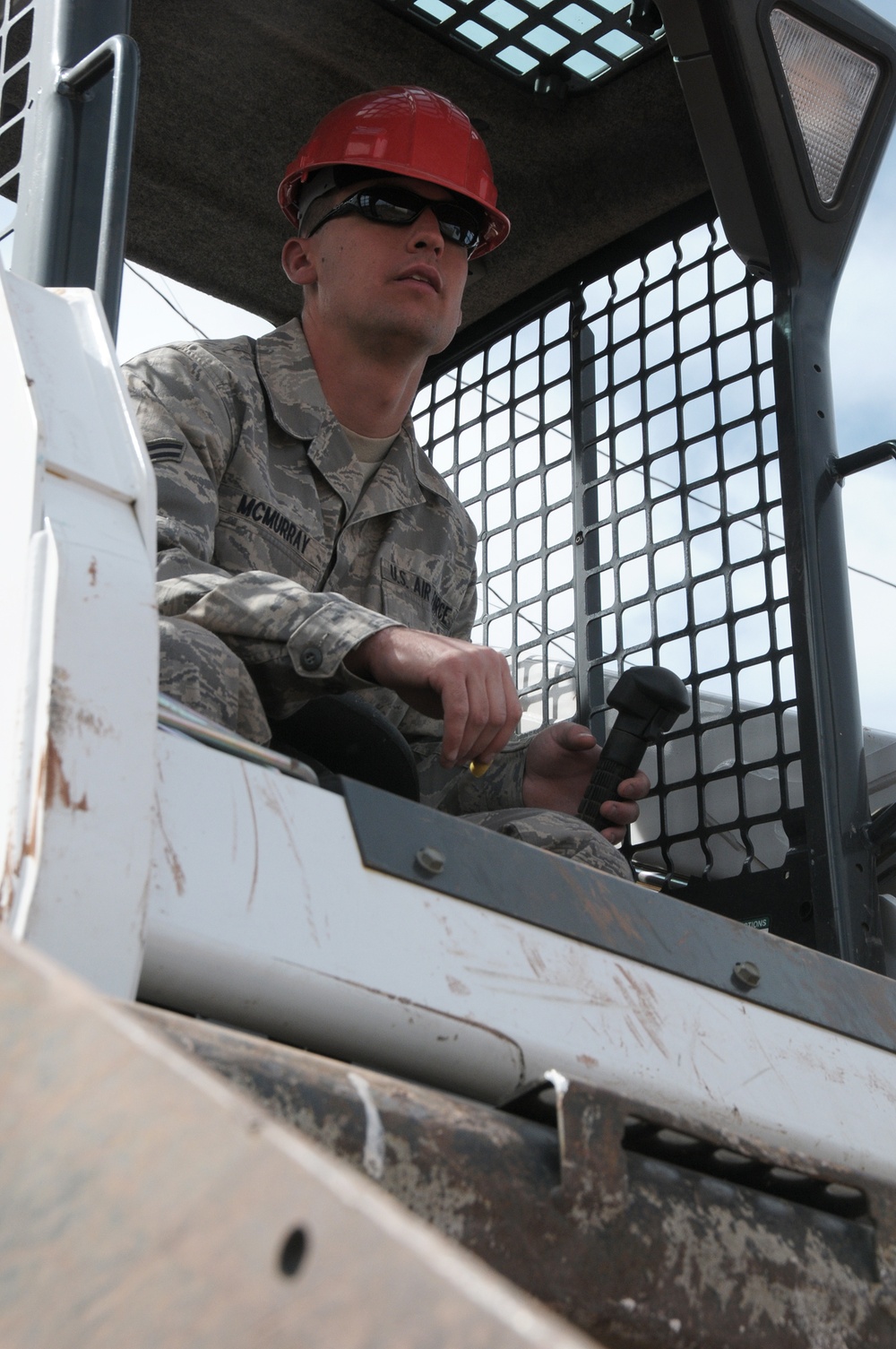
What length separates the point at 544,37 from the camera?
7.15 feet

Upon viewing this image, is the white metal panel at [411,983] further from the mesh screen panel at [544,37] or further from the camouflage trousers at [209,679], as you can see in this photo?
the mesh screen panel at [544,37]

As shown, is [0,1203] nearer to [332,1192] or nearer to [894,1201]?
[332,1192]

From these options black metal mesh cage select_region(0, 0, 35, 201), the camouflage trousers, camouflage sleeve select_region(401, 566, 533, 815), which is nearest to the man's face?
black metal mesh cage select_region(0, 0, 35, 201)

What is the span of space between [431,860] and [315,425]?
1.26 meters

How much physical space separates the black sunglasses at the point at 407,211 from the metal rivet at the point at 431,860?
1524 millimetres

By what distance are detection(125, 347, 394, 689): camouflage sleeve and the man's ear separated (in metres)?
0.45

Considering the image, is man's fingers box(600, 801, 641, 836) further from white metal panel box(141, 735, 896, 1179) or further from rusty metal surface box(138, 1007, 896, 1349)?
rusty metal surface box(138, 1007, 896, 1349)

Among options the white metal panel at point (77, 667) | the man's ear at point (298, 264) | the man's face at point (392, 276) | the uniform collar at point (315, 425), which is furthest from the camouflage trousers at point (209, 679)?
the man's ear at point (298, 264)

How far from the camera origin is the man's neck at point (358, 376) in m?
2.32

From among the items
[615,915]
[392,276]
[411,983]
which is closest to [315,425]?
[392,276]

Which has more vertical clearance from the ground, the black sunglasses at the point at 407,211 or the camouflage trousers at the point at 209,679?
the black sunglasses at the point at 407,211

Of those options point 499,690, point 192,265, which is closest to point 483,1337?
point 499,690

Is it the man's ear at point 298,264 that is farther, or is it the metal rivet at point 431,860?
the man's ear at point 298,264

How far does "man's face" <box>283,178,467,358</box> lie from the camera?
7.40 ft
